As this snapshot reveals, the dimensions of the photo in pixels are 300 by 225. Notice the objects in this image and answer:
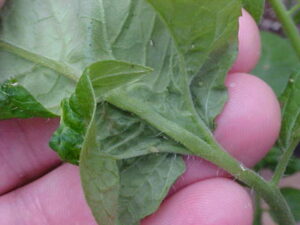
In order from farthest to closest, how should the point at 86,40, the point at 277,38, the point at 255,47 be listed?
the point at 277,38, the point at 255,47, the point at 86,40

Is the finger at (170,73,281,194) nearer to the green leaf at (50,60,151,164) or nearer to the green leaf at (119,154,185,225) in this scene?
the green leaf at (119,154,185,225)

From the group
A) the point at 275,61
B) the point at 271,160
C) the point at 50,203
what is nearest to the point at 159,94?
the point at 50,203

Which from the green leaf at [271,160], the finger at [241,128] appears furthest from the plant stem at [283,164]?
the green leaf at [271,160]

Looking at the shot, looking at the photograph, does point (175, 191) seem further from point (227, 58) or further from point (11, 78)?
point (11, 78)

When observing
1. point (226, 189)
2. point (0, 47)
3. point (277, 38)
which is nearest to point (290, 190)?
point (226, 189)

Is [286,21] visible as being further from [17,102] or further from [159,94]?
[17,102]

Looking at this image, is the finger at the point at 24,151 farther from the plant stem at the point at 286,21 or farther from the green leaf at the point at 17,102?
the plant stem at the point at 286,21
